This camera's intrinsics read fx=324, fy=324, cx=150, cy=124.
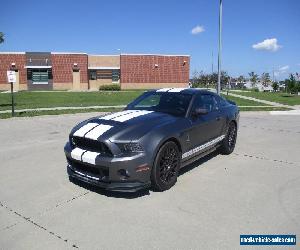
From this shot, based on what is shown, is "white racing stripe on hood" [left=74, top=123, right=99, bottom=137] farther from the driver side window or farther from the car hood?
the driver side window

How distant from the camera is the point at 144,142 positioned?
4500 millimetres

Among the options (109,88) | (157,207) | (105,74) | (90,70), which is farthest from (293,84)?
(157,207)

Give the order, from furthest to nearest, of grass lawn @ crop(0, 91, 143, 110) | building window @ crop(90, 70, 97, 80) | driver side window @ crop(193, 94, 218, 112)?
building window @ crop(90, 70, 97, 80), grass lawn @ crop(0, 91, 143, 110), driver side window @ crop(193, 94, 218, 112)

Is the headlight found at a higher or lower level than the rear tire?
higher

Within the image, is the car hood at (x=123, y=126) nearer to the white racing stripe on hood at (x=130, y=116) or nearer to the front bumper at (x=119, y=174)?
the white racing stripe on hood at (x=130, y=116)

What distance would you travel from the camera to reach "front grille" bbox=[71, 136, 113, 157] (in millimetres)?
4461

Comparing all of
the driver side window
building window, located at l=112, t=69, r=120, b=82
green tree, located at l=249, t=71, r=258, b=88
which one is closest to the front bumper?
the driver side window

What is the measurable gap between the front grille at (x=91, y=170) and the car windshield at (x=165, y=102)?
168cm

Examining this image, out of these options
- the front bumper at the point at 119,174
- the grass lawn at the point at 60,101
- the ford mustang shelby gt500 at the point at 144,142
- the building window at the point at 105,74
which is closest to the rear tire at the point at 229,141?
the ford mustang shelby gt500 at the point at 144,142

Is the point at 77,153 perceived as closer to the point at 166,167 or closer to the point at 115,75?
the point at 166,167

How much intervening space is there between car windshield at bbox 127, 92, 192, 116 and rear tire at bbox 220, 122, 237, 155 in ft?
5.67

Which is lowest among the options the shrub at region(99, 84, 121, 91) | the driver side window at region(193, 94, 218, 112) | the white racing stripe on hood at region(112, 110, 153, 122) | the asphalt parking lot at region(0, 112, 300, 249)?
the asphalt parking lot at region(0, 112, 300, 249)

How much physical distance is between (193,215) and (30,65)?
44.8 metres

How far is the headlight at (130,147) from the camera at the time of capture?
14.6 feet
